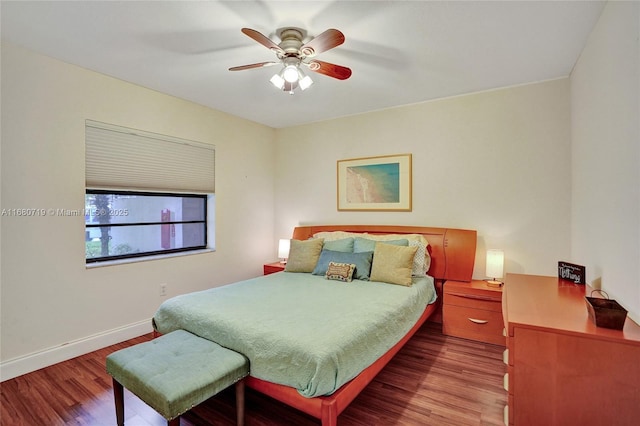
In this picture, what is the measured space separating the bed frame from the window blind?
1.53 meters

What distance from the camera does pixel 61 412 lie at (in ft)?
6.48

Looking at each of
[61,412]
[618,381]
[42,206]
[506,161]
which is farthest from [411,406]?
[42,206]

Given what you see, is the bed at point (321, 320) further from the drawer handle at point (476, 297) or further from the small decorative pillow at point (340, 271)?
the drawer handle at point (476, 297)

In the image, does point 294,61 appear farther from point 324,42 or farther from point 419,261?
point 419,261

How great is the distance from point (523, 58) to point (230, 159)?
3327mm

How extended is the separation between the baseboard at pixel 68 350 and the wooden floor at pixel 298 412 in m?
0.07

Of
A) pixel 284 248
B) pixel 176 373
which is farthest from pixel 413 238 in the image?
pixel 176 373

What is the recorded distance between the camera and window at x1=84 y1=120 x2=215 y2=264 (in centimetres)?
293

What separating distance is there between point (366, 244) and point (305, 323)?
1593mm

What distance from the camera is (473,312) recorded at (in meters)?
2.99

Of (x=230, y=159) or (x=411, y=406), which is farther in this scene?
(x=230, y=159)

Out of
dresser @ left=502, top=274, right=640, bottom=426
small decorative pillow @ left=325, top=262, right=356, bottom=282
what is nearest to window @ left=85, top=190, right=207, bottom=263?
small decorative pillow @ left=325, top=262, right=356, bottom=282

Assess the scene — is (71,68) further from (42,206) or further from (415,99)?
(415,99)

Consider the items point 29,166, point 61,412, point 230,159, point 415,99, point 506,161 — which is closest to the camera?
point 61,412
